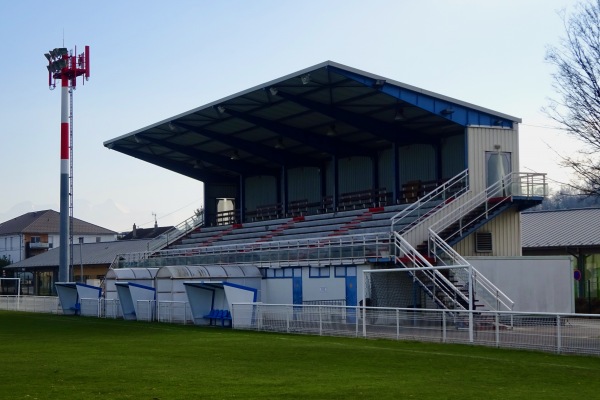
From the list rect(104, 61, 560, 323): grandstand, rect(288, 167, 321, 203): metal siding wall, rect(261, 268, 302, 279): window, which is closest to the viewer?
rect(104, 61, 560, 323): grandstand

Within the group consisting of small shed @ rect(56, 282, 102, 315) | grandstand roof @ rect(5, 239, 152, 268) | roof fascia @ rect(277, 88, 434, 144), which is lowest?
small shed @ rect(56, 282, 102, 315)

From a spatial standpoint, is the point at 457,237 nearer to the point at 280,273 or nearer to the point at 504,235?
the point at 504,235

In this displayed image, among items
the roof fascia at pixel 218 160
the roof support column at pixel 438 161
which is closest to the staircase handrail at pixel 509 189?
the roof support column at pixel 438 161

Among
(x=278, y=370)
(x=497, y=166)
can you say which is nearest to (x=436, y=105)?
(x=497, y=166)

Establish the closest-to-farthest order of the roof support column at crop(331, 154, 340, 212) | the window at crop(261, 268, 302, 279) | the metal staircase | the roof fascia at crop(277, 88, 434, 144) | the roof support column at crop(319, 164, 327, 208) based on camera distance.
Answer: the metal staircase < the window at crop(261, 268, 302, 279) < the roof fascia at crop(277, 88, 434, 144) < the roof support column at crop(331, 154, 340, 212) < the roof support column at crop(319, 164, 327, 208)

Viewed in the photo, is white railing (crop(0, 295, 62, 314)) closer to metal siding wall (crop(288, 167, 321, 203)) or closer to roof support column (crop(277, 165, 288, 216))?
roof support column (crop(277, 165, 288, 216))

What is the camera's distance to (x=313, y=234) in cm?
4638

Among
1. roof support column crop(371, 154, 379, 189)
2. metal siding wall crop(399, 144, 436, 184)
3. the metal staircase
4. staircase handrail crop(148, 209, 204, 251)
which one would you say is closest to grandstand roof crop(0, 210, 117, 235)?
staircase handrail crop(148, 209, 204, 251)

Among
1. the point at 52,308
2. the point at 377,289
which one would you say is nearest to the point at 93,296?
the point at 52,308

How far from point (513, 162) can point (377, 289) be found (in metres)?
9.55

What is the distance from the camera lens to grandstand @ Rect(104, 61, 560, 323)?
3719 cm

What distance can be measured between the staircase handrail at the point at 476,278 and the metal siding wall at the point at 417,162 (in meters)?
9.92

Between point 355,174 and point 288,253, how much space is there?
1210 cm

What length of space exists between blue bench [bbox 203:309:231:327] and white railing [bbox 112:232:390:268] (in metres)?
5.36
